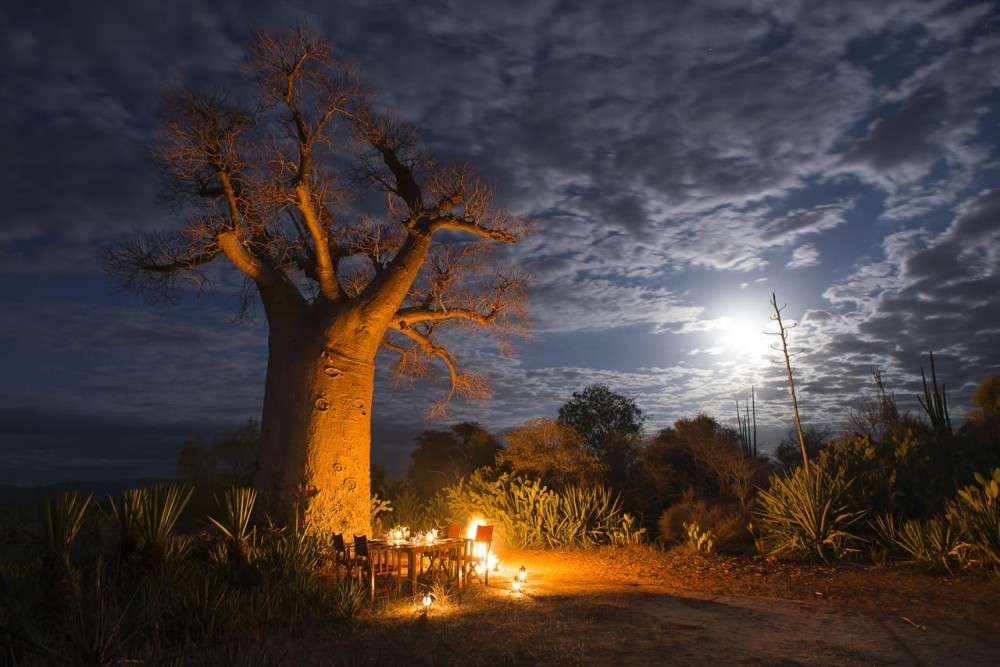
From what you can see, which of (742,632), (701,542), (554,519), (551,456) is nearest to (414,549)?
(742,632)

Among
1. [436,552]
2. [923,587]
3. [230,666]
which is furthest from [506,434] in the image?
[230,666]

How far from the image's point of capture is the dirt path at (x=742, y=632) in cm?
511

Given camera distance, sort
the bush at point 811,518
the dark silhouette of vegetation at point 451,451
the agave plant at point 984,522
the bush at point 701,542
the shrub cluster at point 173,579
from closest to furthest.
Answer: the shrub cluster at point 173,579, the agave plant at point 984,522, the bush at point 811,518, the bush at point 701,542, the dark silhouette of vegetation at point 451,451

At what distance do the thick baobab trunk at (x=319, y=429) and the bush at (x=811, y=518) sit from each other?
6444mm

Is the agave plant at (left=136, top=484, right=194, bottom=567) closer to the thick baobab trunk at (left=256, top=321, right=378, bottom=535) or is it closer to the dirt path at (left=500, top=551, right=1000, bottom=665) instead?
the thick baobab trunk at (left=256, top=321, right=378, bottom=535)

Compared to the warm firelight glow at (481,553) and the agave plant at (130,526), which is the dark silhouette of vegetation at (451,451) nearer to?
the warm firelight glow at (481,553)

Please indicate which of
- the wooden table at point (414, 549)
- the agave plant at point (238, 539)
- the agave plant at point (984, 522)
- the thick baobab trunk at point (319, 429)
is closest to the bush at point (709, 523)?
the agave plant at point (984, 522)

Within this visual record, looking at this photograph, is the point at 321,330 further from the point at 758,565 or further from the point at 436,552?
the point at 758,565

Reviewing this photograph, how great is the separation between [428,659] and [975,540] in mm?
7274

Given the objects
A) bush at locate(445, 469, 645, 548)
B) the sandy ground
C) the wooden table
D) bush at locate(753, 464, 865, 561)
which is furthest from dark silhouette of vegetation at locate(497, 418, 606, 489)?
the wooden table

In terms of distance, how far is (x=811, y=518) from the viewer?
10.0m

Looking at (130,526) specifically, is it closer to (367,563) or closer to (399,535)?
(367,563)

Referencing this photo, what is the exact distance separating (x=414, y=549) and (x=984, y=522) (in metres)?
6.84

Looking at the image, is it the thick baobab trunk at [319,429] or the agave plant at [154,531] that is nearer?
the agave plant at [154,531]
